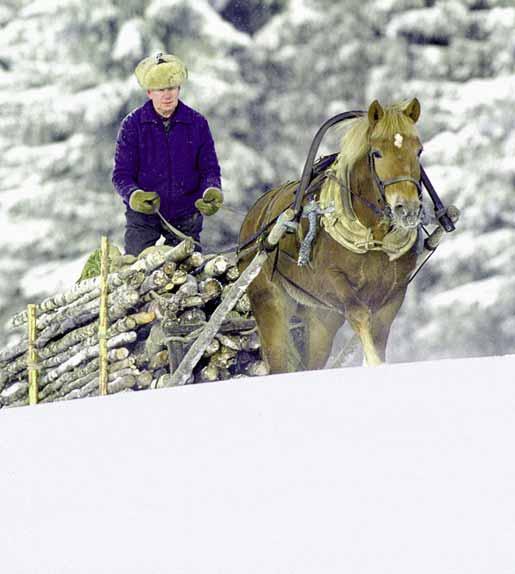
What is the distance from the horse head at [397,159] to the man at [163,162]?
4.38 ft

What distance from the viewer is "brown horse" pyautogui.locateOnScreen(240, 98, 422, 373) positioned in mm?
6059

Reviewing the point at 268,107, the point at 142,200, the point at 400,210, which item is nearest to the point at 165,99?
the point at 142,200

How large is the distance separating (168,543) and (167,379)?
345 cm

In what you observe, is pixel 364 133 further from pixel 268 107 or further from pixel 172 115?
pixel 268 107

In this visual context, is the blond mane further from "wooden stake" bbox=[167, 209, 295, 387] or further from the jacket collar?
the jacket collar

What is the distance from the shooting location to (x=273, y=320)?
7.07 meters

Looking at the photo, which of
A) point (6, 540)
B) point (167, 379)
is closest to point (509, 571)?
point (6, 540)

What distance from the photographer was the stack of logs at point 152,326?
23.4ft

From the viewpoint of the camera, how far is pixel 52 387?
26.2 feet

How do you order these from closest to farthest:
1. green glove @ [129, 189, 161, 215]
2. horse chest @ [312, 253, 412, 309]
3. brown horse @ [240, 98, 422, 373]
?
1. brown horse @ [240, 98, 422, 373]
2. horse chest @ [312, 253, 412, 309]
3. green glove @ [129, 189, 161, 215]

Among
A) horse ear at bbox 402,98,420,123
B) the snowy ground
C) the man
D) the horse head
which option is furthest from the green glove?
the snowy ground

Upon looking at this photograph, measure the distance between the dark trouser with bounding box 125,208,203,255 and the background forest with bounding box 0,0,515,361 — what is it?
579 cm

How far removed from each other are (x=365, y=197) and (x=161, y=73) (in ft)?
4.61

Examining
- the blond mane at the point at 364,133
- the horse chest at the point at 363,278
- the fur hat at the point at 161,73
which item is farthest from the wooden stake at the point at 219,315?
the fur hat at the point at 161,73
